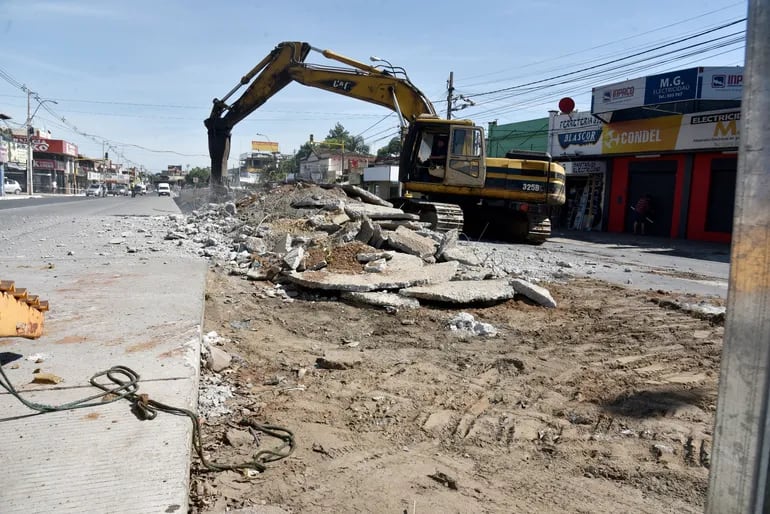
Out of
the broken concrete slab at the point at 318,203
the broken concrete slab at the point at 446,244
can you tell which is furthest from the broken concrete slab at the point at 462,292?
the broken concrete slab at the point at 318,203

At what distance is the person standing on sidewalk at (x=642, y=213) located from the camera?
24297mm

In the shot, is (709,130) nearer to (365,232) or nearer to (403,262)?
(365,232)

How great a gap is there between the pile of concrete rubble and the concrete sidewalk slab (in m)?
2.33

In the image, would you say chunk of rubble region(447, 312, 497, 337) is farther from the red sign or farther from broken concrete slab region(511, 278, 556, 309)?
the red sign

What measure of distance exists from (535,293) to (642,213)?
19192 mm

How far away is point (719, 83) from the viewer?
68.5 ft

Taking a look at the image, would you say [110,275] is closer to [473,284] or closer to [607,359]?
[473,284]

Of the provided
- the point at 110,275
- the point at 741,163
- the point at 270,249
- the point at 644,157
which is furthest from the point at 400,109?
the point at 741,163

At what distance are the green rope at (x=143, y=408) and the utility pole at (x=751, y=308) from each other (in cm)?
237

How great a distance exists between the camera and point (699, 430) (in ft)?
12.5

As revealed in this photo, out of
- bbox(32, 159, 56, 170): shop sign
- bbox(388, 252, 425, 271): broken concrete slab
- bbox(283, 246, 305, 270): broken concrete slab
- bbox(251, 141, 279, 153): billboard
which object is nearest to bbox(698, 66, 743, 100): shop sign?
bbox(388, 252, 425, 271): broken concrete slab

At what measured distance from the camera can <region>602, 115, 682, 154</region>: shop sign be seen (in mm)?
23125

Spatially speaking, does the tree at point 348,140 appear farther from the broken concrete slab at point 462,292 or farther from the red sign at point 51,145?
the broken concrete slab at point 462,292

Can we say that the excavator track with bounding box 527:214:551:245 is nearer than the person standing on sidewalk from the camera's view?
Yes
